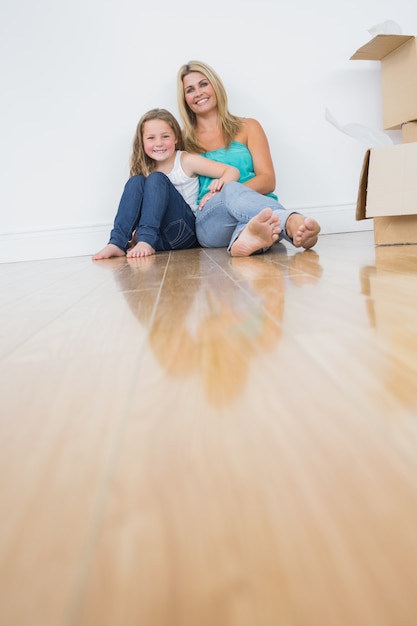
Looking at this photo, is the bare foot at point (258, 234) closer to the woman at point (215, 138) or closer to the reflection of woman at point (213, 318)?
the reflection of woman at point (213, 318)

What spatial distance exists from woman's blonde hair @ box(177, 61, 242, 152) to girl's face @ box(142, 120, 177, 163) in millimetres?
124

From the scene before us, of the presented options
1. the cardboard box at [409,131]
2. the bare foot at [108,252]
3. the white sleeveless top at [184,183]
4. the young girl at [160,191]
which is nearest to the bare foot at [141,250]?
the young girl at [160,191]

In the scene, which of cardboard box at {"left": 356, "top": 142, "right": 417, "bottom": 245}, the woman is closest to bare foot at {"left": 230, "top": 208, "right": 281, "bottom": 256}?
cardboard box at {"left": 356, "top": 142, "right": 417, "bottom": 245}

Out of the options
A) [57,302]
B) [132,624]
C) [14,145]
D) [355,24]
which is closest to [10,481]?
[132,624]

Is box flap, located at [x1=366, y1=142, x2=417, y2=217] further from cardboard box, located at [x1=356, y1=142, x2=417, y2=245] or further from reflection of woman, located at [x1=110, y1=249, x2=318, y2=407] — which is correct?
reflection of woman, located at [x1=110, y1=249, x2=318, y2=407]

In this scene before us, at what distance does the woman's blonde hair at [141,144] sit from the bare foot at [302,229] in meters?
1.03

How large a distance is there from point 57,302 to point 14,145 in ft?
6.79

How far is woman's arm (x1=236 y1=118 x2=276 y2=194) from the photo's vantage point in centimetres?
243

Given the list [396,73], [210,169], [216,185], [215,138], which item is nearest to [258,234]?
[216,185]

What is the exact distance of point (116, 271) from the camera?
1706 mm

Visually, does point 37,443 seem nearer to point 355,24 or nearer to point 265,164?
point 265,164

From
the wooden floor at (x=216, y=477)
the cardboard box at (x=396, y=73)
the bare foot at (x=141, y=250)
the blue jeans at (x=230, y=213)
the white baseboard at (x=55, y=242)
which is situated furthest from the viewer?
the white baseboard at (x=55, y=242)

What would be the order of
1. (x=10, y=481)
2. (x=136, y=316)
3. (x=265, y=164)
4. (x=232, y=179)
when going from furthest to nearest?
(x=265, y=164), (x=232, y=179), (x=136, y=316), (x=10, y=481)

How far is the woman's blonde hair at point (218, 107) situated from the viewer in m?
2.55
